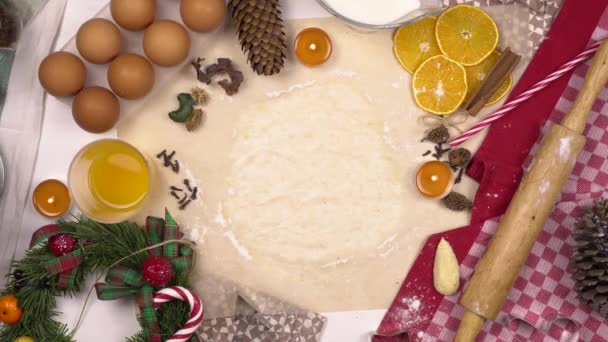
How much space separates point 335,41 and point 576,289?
63 cm

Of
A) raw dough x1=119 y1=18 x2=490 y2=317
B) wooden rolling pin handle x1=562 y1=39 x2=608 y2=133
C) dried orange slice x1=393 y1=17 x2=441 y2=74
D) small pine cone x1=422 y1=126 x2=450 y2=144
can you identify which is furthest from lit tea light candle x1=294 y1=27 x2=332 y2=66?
wooden rolling pin handle x1=562 y1=39 x2=608 y2=133

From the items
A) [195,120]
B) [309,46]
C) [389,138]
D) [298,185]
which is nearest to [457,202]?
[389,138]

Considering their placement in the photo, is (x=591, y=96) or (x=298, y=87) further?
(x=298, y=87)

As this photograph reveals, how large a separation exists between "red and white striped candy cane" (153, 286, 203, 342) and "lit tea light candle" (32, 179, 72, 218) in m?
0.25

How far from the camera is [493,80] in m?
1.29

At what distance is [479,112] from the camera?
1.31 meters

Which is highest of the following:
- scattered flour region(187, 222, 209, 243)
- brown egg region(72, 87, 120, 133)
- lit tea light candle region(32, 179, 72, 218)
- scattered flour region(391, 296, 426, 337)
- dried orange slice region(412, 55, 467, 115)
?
dried orange slice region(412, 55, 467, 115)

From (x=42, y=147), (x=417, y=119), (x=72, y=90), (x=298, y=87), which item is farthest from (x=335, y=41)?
(x=42, y=147)

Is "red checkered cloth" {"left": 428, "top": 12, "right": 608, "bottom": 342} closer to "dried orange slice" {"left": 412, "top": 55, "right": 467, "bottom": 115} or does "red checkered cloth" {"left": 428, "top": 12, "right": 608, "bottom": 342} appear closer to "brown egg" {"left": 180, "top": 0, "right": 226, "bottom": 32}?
"dried orange slice" {"left": 412, "top": 55, "right": 467, "bottom": 115}

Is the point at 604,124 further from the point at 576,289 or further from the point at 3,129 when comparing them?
the point at 3,129

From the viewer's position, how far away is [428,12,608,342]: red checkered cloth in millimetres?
1263

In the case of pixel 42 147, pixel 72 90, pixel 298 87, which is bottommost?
pixel 42 147

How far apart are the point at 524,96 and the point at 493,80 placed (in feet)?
0.21

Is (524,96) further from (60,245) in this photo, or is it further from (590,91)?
(60,245)
